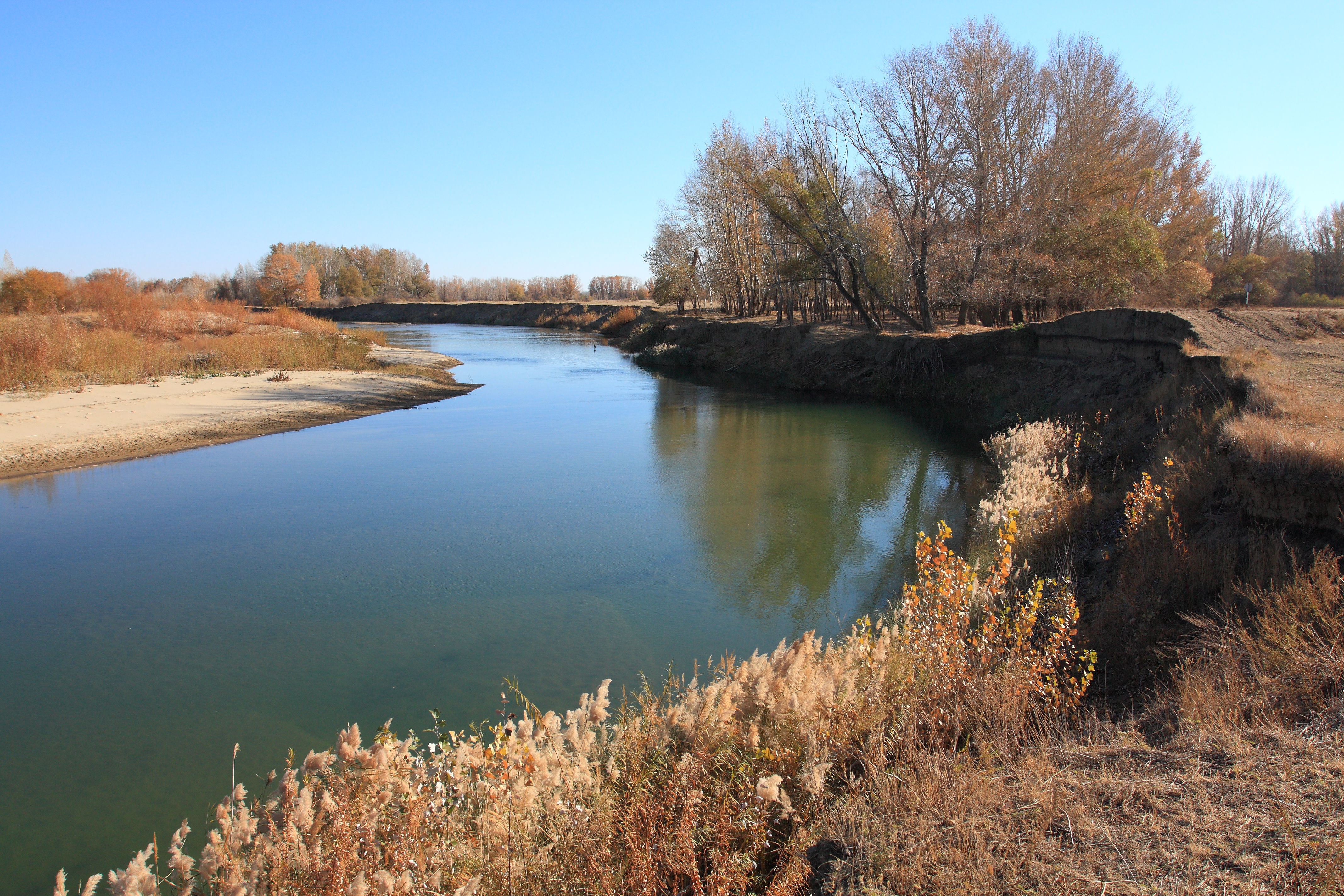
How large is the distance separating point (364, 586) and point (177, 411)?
13.4 meters

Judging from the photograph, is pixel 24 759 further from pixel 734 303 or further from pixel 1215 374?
pixel 734 303

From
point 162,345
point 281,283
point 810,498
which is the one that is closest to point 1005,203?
point 810,498

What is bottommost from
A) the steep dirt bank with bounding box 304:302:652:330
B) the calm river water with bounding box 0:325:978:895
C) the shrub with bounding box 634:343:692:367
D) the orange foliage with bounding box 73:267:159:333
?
the calm river water with bounding box 0:325:978:895

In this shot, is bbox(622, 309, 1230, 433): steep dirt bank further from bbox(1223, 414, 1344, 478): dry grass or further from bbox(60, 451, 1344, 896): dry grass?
bbox(60, 451, 1344, 896): dry grass

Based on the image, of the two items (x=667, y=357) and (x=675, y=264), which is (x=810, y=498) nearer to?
(x=667, y=357)

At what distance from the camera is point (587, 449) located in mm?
16719

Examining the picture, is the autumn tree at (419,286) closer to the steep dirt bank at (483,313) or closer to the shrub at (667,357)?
the steep dirt bank at (483,313)

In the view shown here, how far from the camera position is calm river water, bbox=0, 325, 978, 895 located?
211 inches

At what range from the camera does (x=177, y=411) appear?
1836 cm

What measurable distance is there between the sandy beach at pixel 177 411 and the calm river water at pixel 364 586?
94cm

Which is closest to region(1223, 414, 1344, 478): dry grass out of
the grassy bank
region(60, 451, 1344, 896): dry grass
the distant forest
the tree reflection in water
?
the grassy bank

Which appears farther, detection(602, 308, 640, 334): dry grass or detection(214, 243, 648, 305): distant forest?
detection(214, 243, 648, 305): distant forest

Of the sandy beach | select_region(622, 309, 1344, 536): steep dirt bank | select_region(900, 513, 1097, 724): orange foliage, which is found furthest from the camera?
the sandy beach

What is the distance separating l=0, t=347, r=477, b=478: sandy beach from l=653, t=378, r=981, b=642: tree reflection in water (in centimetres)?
936
